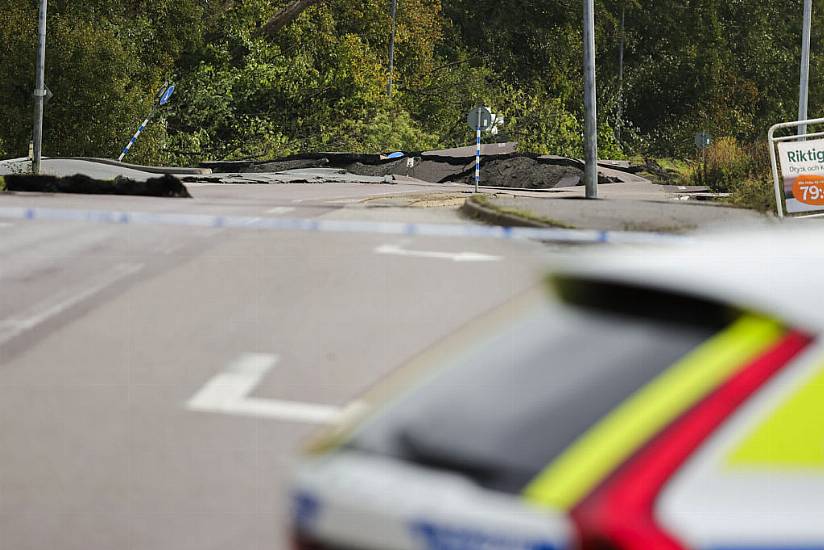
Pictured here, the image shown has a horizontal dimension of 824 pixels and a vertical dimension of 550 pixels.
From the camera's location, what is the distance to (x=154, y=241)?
14.9 m

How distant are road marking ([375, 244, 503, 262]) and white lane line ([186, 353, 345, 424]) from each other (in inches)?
233

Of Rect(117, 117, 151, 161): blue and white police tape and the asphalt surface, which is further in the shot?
Rect(117, 117, 151, 161): blue and white police tape

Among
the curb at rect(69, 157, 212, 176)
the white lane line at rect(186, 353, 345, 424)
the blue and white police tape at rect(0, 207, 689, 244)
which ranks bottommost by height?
the white lane line at rect(186, 353, 345, 424)

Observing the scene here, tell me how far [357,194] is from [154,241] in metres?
14.1

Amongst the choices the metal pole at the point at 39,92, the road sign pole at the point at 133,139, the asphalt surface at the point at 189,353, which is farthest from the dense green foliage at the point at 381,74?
the asphalt surface at the point at 189,353

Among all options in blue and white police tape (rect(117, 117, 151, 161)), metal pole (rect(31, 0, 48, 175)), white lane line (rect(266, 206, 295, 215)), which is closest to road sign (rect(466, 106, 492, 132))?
metal pole (rect(31, 0, 48, 175))

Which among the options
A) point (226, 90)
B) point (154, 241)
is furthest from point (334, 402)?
point (226, 90)

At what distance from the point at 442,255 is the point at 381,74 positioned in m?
43.7

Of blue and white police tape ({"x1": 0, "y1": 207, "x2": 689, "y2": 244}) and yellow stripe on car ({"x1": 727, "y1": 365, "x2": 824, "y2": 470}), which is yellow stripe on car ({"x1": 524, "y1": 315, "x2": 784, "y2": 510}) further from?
blue and white police tape ({"x1": 0, "y1": 207, "x2": 689, "y2": 244})

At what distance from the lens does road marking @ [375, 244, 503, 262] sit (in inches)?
544

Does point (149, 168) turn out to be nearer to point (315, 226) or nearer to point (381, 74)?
point (315, 226)

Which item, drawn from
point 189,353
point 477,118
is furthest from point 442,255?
point 477,118

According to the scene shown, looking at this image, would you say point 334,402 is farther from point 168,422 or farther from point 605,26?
point 605,26

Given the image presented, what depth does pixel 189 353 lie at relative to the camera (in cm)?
868
